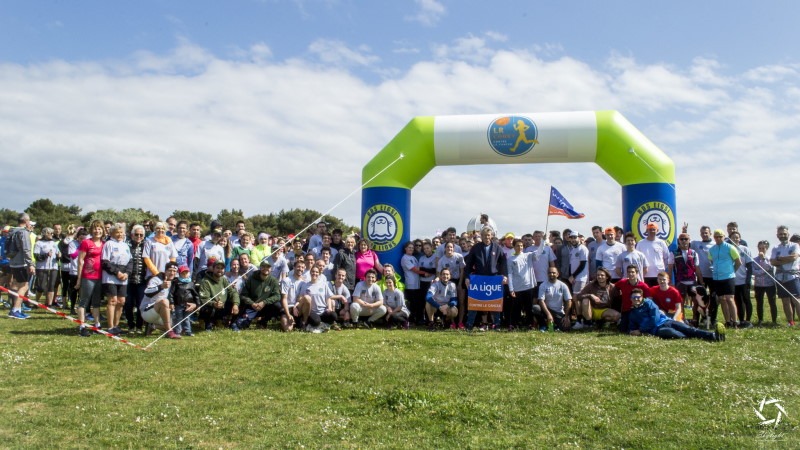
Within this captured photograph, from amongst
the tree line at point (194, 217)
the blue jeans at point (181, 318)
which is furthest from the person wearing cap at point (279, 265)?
the tree line at point (194, 217)

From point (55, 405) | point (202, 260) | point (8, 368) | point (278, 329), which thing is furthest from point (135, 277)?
point (55, 405)

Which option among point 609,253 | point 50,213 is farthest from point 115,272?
point 50,213

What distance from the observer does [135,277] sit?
32.1 ft

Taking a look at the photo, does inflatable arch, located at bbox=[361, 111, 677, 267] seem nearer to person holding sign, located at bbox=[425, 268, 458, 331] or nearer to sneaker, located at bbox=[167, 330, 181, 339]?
person holding sign, located at bbox=[425, 268, 458, 331]

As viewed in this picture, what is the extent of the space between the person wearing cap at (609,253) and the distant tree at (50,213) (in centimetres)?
3458

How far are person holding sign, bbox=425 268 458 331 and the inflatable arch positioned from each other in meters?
1.62

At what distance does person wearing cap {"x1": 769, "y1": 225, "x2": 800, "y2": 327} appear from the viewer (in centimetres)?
1097

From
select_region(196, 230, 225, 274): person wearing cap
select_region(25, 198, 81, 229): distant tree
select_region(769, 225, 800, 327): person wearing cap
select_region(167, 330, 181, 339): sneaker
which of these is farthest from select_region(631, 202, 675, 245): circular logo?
select_region(25, 198, 81, 229): distant tree

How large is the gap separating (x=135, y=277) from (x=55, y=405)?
→ 15.0ft

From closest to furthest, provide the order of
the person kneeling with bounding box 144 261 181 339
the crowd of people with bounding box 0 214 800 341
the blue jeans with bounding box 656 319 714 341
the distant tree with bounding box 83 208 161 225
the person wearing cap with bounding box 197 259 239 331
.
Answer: the blue jeans with bounding box 656 319 714 341, the person kneeling with bounding box 144 261 181 339, the crowd of people with bounding box 0 214 800 341, the person wearing cap with bounding box 197 259 239 331, the distant tree with bounding box 83 208 161 225

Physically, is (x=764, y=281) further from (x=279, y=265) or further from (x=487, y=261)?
(x=279, y=265)

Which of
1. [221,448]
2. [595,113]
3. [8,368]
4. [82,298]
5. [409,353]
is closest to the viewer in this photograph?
[221,448]

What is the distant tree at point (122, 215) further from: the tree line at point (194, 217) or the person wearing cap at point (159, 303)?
the person wearing cap at point (159, 303)

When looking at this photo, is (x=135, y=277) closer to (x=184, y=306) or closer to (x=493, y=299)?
(x=184, y=306)
